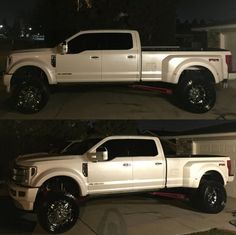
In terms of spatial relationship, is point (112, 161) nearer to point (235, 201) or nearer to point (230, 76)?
point (230, 76)

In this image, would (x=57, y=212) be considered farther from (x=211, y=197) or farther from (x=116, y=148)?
(x=211, y=197)

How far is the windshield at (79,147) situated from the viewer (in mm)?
9891

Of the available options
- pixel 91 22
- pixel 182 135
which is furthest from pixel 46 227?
pixel 182 135

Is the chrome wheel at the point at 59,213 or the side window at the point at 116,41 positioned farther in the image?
the side window at the point at 116,41

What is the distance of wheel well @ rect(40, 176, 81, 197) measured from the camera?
9.37 meters

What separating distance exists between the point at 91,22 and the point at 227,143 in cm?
649

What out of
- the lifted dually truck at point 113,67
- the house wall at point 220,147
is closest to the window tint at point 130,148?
the lifted dually truck at point 113,67

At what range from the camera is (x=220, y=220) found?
10844 millimetres


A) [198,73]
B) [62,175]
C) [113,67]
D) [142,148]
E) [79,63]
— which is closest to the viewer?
[62,175]

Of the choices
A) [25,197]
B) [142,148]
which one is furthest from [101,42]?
[25,197]

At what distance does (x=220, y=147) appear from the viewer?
16.1m

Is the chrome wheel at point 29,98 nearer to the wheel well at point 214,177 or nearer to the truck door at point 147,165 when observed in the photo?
the truck door at point 147,165

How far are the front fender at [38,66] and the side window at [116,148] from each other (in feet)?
6.25

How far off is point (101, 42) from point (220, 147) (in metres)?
7.57
